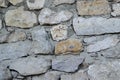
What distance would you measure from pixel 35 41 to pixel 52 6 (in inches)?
10.6

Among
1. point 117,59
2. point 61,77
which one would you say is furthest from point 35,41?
point 117,59

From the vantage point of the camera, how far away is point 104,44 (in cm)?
183

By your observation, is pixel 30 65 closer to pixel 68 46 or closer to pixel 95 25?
pixel 68 46

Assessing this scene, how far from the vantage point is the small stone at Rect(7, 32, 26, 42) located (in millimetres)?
1931

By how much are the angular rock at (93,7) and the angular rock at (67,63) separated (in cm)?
31

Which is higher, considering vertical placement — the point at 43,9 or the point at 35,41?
the point at 43,9

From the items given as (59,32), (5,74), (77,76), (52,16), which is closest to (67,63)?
(77,76)

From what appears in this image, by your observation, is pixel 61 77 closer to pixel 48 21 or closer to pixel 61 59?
pixel 61 59

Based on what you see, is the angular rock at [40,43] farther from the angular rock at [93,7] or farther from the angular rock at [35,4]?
the angular rock at [93,7]

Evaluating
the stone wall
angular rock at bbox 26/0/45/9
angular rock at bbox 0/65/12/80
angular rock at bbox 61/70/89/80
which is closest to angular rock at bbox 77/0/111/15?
the stone wall

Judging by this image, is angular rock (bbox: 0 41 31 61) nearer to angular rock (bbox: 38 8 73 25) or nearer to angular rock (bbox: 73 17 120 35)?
angular rock (bbox: 38 8 73 25)

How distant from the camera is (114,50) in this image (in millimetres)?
1815

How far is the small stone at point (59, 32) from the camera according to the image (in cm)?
188

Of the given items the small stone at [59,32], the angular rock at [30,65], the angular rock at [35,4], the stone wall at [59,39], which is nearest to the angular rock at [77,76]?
the stone wall at [59,39]
